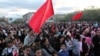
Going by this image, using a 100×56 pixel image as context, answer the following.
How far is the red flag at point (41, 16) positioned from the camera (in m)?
9.10

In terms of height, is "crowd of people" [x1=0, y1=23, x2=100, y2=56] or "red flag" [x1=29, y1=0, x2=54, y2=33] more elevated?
"red flag" [x1=29, y1=0, x2=54, y2=33]

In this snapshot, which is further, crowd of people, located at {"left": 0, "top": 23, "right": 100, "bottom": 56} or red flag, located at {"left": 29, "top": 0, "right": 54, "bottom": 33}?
red flag, located at {"left": 29, "top": 0, "right": 54, "bottom": 33}

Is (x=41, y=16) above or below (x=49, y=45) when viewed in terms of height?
above

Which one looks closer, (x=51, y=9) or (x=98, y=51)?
(x=51, y=9)

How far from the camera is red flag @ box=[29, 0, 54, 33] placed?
910 centimetres

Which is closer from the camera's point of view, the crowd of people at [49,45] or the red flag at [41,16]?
the crowd of people at [49,45]

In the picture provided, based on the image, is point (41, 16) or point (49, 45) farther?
point (49, 45)

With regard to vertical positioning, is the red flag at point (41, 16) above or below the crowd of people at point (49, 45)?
above

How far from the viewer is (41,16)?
929cm

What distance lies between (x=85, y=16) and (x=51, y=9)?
308 feet

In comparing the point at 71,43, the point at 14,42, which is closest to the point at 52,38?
the point at 71,43

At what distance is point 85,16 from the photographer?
337ft

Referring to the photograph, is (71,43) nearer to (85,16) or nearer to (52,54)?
(52,54)

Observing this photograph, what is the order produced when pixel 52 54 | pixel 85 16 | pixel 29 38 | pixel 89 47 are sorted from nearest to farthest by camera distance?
pixel 52 54, pixel 29 38, pixel 89 47, pixel 85 16
